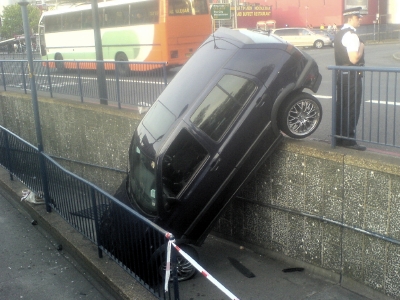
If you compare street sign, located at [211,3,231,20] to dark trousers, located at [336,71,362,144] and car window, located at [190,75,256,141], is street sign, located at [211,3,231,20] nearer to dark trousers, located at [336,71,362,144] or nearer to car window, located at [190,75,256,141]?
car window, located at [190,75,256,141]

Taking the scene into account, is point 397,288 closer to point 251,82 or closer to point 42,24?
point 251,82

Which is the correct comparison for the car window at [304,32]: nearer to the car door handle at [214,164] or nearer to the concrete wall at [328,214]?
the concrete wall at [328,214]

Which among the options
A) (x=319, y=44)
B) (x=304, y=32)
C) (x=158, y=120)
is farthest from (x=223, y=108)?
(x=304, y=32)

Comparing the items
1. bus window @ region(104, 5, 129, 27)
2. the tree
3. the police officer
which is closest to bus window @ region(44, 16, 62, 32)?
bus window @ region(104, 5, 129, 27)

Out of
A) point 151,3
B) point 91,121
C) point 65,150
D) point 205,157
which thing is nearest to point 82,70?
point 91,121

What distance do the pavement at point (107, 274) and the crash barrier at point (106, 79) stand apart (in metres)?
2.50

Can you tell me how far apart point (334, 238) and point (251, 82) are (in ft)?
6.16

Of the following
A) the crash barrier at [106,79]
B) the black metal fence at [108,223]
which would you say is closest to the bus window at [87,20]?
the crash barrier at [106,79]

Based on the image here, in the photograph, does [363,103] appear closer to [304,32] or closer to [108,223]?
[108,223]

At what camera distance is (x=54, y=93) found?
1195 centimetres

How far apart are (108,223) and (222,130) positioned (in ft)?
5.29

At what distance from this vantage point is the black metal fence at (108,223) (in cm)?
497

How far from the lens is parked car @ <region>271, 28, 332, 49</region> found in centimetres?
3447

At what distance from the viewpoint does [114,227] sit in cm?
566
